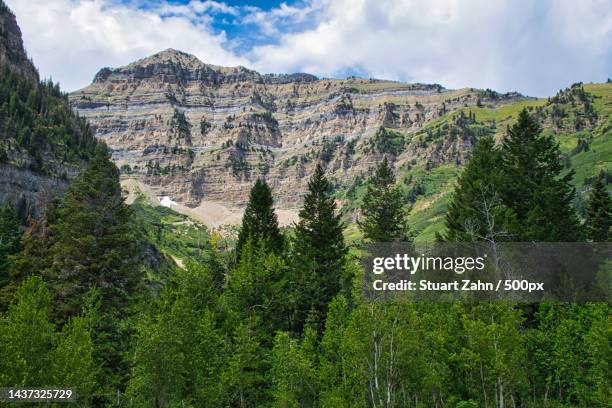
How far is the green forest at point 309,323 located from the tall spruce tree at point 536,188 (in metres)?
0.13

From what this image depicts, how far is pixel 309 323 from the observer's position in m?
45.2

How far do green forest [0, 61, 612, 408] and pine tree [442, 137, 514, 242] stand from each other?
0.20 m

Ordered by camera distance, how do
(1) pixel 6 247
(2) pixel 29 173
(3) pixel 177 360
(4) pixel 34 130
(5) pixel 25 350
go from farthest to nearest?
(4) pixel 34 130, (2) pixel 29 173, (1) pixel 6 247, (3) pixel 177 360, (5) pixel 25 350

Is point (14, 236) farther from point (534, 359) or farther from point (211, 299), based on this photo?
point (534, 359)

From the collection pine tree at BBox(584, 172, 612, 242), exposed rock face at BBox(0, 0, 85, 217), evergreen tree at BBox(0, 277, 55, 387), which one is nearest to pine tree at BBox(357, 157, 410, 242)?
pine tree at BBox(584, 172, 612, 242)

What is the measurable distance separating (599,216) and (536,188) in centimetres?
1592

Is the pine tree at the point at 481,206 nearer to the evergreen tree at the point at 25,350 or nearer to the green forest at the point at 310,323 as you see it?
the green forest at the point at 310,323

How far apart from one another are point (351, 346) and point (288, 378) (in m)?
5.59

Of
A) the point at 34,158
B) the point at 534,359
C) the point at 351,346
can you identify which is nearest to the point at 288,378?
the point at 351,346

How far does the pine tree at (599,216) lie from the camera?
52.9 metres

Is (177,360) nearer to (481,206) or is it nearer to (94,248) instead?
(94,248)

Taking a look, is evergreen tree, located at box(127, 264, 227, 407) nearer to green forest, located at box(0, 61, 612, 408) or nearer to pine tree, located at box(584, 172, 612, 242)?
green forest, located at box(0, 61, 612, 408)

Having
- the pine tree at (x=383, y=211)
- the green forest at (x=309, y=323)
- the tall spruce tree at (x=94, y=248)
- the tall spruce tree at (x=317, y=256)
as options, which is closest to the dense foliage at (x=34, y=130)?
the tall spruce tree at (x=94, y=248)


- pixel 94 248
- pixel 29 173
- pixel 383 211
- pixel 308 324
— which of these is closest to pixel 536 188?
pixel 383 211
